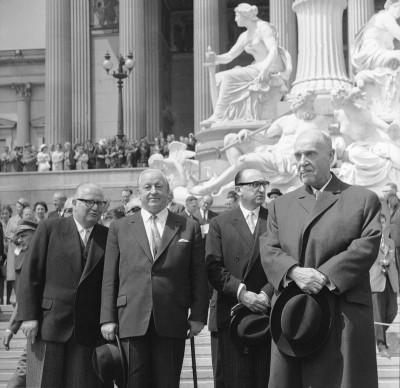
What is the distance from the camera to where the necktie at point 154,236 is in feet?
27.6

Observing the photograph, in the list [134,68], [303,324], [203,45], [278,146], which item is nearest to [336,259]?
[303,324]

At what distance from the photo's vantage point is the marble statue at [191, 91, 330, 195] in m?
20.5

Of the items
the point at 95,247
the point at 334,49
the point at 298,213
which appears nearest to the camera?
the point at 298,213

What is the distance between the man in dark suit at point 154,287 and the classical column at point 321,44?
12826 millimetres

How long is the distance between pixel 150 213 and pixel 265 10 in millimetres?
51117

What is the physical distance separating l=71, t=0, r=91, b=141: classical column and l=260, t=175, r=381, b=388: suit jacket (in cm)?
3888

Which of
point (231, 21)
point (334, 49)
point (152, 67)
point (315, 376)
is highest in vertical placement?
point (231, 21)

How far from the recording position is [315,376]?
22.6 feet

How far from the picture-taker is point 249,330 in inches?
319

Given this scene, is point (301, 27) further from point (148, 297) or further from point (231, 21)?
point (231, 21)

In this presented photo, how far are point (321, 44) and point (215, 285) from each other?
1325 cm

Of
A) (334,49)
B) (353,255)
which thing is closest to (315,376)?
(353,255)

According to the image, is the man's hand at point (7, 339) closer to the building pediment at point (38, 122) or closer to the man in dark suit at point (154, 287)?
the man in dark suit at point (154, 287)

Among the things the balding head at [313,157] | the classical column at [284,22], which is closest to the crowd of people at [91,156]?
the classical column at [284,22]
